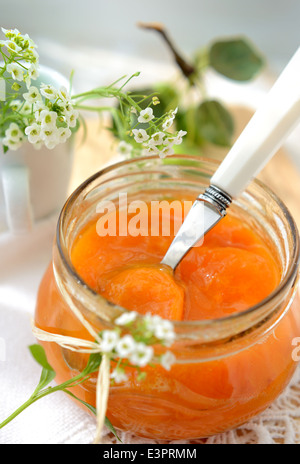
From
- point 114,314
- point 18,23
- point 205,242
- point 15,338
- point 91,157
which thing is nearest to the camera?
point 114,314

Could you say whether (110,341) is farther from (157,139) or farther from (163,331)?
Answer: (157,139)

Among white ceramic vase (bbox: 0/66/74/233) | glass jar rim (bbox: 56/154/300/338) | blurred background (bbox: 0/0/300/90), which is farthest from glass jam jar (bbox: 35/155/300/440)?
blurred background (bbox: 0/0/300/90)

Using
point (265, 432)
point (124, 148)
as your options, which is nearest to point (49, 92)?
point (124, 148)

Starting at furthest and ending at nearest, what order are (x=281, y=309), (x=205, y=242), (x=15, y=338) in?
1. (x=15, y=338)
2. (x=205, y=242)
3. (x=281, y=309)

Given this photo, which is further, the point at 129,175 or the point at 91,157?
the point at 91,157

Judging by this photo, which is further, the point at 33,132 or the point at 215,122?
the point at 215,122

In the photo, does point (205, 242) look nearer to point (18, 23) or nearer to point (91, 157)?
point (91, 157)
